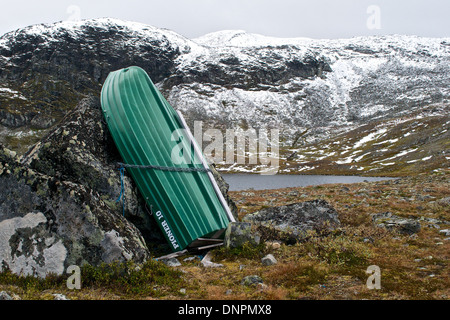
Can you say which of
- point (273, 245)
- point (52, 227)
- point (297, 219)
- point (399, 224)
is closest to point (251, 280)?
point (273, 245)

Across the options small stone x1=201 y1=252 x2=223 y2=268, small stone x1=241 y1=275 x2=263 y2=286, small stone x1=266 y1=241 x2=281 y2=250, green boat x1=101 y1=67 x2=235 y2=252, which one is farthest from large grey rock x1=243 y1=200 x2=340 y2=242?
small stone x1=241 y1=275 x2=263 y2=286

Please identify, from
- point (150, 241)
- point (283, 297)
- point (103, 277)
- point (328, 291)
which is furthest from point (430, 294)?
point (150, 241)

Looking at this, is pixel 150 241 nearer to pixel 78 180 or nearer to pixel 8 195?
pixel 78 180

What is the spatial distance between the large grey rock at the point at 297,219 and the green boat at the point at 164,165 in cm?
200

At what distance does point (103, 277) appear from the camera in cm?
732

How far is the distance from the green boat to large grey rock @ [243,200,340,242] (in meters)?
2.00

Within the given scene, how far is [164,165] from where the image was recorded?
11227 mm

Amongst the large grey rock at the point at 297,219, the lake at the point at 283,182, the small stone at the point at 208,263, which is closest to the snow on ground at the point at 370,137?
the lake at the point at 283,182

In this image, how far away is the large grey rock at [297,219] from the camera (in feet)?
37.2

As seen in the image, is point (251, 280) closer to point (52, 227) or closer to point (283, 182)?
point (52, 227)

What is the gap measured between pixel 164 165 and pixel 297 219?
19.1 ft

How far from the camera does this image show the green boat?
1084cm

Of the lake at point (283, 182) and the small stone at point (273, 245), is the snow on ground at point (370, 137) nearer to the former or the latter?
the lake at point (283, 182)

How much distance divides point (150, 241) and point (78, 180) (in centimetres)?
347
